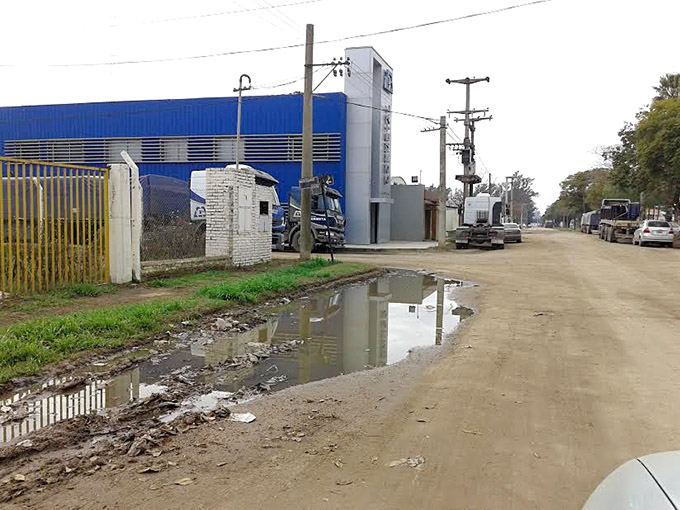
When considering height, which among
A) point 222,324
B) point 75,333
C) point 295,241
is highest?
point 295,241

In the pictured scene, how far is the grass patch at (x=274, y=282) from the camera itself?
34.6ft

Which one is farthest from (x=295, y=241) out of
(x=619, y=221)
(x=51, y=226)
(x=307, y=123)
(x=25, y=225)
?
(x=619, y=221)

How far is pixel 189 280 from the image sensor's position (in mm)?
12820

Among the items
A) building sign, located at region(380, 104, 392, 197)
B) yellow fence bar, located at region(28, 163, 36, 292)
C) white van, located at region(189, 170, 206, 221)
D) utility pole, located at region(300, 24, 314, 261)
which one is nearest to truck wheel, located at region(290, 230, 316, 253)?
white van, located at region(189, 170, 206, 221)

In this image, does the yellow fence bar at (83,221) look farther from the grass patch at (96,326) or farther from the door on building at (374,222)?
the door on building at (374,222)

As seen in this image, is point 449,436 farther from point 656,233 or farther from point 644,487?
point 656,233

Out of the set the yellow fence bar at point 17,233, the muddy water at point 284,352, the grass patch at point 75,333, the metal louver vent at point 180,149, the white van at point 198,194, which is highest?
the metal louver vent at point 180,149

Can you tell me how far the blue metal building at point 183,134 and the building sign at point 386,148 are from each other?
3.36 m

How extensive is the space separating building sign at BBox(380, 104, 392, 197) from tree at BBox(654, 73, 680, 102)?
23091 mm

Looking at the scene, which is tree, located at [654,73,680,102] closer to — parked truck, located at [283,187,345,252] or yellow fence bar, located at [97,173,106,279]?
parked truck, located at [283,187,345,252]

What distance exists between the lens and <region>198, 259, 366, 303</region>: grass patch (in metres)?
10.6

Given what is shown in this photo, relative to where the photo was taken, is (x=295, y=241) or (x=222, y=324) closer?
(x=222, y=324)

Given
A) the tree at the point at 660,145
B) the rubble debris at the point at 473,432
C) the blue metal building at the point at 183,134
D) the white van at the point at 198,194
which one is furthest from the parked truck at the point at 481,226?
the rubble debris at the point at 473,432

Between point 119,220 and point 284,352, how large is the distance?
223 inches
